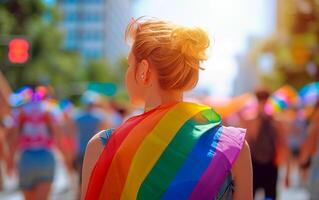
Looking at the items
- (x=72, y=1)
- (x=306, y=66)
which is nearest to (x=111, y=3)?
(x=72, y=1)

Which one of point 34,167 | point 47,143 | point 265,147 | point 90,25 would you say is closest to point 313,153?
point 265,147

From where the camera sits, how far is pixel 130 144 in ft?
7.92

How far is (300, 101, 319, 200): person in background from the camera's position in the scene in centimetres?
591

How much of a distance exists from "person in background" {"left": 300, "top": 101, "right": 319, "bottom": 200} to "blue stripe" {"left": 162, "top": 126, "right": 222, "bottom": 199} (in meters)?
3.68

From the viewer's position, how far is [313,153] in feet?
22.9

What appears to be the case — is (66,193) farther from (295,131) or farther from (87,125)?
(295,131)

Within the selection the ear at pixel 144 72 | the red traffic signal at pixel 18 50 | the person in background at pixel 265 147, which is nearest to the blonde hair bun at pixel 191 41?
the ear at pixel 144 72

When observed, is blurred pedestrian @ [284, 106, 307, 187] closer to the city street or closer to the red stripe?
the city street

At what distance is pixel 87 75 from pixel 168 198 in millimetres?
115111

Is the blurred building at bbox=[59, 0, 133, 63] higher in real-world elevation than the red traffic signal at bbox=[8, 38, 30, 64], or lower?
lower

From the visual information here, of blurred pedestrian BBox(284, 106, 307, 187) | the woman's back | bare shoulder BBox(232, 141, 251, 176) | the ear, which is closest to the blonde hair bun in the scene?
the ear

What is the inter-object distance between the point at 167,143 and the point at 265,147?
534 centimetres

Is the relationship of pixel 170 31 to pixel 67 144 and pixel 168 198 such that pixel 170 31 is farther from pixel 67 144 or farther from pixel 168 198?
pixel 67 144

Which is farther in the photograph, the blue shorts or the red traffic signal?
the red traffic signal
